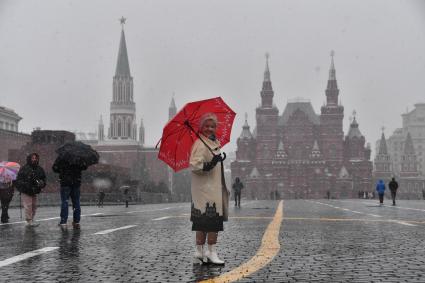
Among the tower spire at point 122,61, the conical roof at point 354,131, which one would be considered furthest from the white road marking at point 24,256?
the tower spire at point 122,61

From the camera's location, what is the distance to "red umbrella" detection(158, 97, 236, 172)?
6.80m

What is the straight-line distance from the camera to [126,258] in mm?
7000

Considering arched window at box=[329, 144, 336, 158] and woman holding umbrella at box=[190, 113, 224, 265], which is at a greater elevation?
arched window at box=[329, 144, 336, 158]

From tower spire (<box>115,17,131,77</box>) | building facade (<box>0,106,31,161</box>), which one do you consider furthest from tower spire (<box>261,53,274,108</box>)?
building facade (<box>0,106,31,161</box>)

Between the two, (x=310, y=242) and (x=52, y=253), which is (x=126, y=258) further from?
(x=310, y=242)

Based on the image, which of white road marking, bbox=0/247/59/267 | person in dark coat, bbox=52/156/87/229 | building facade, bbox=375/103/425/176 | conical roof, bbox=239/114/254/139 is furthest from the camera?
building facade, bbox=375/103/425/176

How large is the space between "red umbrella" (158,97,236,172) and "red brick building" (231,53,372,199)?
104 meters

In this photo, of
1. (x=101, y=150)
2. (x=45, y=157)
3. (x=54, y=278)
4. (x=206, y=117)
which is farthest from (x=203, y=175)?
(x=101, y=150)

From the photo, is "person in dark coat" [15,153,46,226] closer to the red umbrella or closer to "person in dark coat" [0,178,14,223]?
"person in dark coat" [0,178,14,223]

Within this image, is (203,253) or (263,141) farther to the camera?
(263,141)

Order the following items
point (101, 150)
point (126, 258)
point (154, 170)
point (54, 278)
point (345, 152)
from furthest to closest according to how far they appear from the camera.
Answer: point (154, 170), point (101, 150), point (345, 152), point (126, 258), point (54, 278)

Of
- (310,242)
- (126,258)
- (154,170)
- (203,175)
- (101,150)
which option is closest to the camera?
(203,175)

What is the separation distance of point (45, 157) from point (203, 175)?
1781 inches

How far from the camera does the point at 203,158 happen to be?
6.33 meters
